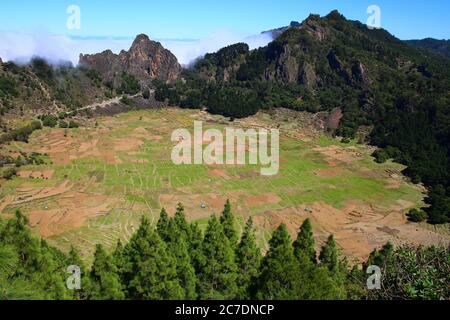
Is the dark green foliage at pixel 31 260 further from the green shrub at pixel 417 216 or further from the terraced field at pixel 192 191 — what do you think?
the green shrub at pixel 417 216

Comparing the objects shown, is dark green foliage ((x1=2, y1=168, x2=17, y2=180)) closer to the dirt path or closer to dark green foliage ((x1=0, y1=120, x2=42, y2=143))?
dark green foliage ((x1=0, y1=120, x2=42, y2=143))

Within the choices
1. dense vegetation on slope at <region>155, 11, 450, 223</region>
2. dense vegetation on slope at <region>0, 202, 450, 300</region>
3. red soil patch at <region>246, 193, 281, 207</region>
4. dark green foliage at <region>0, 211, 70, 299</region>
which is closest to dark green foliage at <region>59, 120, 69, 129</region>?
dense vegetation on slope at <region>155, 11, 450, 223</region>

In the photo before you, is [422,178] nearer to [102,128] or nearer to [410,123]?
[410,123]

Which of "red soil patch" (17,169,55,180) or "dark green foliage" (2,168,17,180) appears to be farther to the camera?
"red soil patch" (17,169,55,180)

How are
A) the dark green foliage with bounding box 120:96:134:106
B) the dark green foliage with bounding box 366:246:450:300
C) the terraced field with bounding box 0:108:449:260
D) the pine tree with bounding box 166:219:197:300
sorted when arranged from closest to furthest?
the dark green foliage with bounding box 366:246:450:300, the pine tree with bounding box 166:219:197:300, the terraced field with bounding box 0:108:449:260, the dark green foliage with bounding box 120:96:134:106

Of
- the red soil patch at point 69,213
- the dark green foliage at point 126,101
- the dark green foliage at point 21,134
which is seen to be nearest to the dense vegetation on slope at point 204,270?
the red soil patch at point 69,213
